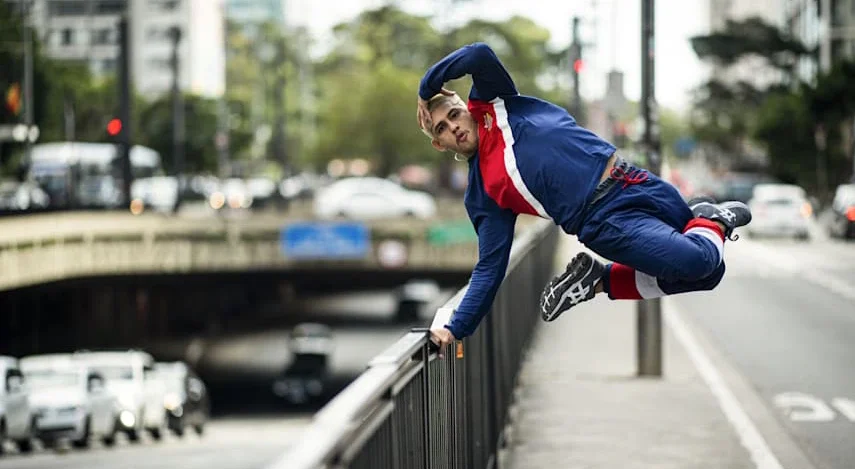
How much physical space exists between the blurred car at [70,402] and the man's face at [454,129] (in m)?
27.5

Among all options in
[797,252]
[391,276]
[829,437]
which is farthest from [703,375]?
[391,276]

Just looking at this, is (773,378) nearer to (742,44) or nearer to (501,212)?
(501,212)

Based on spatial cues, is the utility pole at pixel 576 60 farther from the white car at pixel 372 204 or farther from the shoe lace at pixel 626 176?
the shoe lace at pixel 626 176

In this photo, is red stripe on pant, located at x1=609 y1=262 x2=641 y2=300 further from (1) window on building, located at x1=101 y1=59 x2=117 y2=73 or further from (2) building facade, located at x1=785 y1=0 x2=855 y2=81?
(1) window on building, located at x1=101 y1=59 x2=117 y2=73

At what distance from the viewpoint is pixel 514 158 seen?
6.73 meters

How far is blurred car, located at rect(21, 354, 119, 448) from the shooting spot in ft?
109

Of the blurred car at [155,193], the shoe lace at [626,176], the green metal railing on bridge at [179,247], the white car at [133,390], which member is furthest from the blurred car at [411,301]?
the shoe lace at [626,176]

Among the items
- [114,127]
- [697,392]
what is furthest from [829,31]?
[697,392]

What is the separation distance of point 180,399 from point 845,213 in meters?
18.3

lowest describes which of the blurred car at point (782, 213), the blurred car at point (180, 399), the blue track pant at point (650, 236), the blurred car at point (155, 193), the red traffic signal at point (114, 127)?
the blurred car at point (180, 399)

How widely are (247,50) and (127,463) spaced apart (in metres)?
143

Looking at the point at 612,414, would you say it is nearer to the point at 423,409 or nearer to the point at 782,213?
the point at 423,409

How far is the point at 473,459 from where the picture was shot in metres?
8.07

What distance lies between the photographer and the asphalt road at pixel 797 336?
40.1 feet
